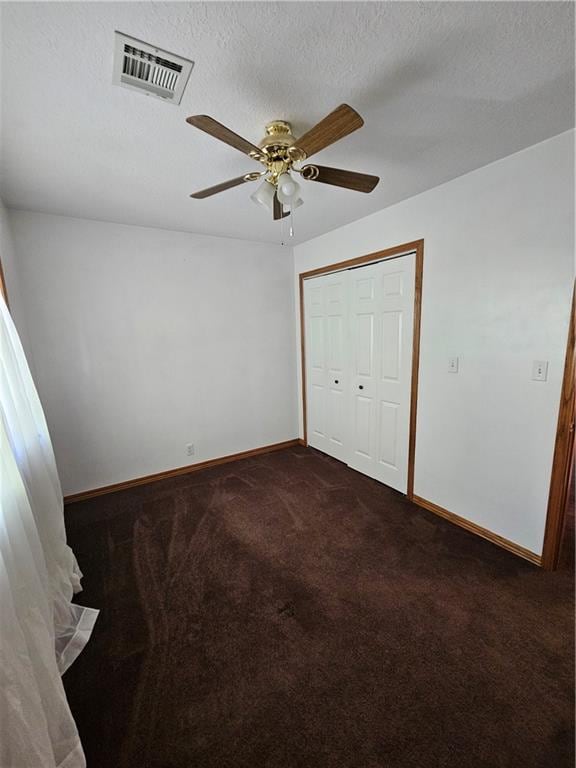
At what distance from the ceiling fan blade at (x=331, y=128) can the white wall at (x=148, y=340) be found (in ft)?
6.74

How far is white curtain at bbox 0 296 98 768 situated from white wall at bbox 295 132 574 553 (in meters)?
2.42

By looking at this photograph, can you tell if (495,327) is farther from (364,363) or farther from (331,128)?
(331,128)

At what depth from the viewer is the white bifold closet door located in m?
2.60

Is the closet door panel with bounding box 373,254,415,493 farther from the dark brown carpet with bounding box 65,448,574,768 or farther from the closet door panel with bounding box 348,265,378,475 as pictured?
the dark brown carpet with bounding box 65,448,574,768

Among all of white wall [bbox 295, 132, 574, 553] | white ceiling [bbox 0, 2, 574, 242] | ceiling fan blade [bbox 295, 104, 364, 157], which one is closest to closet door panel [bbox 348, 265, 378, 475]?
white wall [bbox 295, 132, 574, 553]

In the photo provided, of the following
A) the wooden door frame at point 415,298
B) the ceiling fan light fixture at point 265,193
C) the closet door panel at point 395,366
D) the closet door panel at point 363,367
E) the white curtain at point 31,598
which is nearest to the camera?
the white curtain at point 31,598

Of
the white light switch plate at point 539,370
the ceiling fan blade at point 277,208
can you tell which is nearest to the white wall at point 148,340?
the ceiling fan blade at point 277,208

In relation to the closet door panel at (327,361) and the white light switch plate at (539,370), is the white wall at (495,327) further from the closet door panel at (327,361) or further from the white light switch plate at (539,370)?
the closet door panel at (327,361)

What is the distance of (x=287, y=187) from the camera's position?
141 cm

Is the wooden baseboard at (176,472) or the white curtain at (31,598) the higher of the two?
the white curtain at (31,598)

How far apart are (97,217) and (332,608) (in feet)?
10.8

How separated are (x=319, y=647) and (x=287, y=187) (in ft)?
7.08

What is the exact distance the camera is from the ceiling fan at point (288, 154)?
1.14 m

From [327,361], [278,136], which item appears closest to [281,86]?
[278,136]
